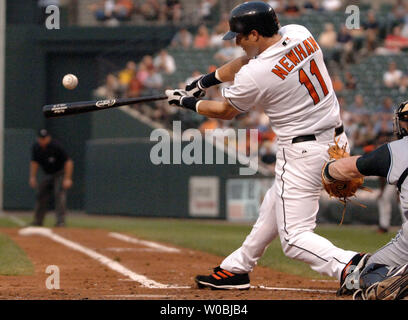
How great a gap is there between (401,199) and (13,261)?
4776 millimetres

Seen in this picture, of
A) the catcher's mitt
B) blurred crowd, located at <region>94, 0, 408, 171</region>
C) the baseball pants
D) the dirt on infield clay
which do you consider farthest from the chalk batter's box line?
blurred crowd, located at <region>94, 0, 408, 171</region>

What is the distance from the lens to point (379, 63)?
2033cm

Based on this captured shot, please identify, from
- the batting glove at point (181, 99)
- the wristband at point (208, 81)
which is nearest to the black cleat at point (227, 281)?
the batting glove at point (181, 99)

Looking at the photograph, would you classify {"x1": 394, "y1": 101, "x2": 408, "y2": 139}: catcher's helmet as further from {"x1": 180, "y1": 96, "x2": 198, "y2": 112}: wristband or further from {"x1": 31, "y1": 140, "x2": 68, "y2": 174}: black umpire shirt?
{"x1": 31, "y1": 140, "x2": 68, "y2": 174}: black umpire shirt

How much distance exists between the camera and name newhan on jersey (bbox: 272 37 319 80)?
5.66m

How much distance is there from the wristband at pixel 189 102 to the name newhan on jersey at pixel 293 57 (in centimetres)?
74

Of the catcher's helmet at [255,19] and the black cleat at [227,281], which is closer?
the catcher's helmet at [255,19]

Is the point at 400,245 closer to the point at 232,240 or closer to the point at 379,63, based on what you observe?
the point at 232,240

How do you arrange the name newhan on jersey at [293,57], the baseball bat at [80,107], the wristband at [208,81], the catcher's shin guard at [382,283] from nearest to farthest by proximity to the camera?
the catcher's shin guard at [382,283] < the name newhan on jersey at [293,57] < the wristband at [208,81] < the baseball bat at [80,107]

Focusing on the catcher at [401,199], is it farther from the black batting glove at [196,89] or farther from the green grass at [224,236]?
the green grass at [224,236]

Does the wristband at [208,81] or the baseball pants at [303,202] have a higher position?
the wristband at [208,81]

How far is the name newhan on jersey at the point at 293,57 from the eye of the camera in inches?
223

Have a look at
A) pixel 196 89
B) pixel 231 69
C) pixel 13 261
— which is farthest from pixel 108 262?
pixel 231 69
